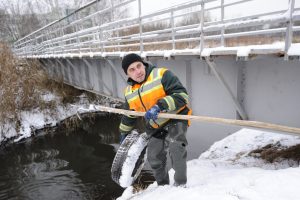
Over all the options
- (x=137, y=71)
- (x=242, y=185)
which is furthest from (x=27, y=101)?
(x=242, y=185)

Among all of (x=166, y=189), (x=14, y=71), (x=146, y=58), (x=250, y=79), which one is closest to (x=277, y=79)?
(x=250, y=79)

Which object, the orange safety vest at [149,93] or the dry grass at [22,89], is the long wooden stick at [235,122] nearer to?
the orange safety vest at [149,93]

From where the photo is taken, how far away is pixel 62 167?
10.7m

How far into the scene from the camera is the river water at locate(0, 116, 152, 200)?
8750mm

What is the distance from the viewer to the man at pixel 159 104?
3.26 metres

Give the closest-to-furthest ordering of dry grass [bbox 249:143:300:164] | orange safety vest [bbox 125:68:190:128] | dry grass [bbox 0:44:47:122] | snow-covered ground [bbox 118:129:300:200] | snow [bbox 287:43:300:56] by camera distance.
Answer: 1. snow-covered ground [bbox 118:129:300:200]
2. orange safety vest [bbox 125:68:190:128]
3. snow [bbox 287:43:300:56]
4. dry grass [bbox 249:143:300:164]
5. dry grass [bbox 0:44:47:122]

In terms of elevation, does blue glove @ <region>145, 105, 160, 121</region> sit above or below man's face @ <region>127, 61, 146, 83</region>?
below

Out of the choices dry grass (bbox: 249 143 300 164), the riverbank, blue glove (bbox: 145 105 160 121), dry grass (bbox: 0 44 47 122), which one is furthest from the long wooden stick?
dry grass (bbox: 0 44 47 122)

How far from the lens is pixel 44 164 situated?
1116cm

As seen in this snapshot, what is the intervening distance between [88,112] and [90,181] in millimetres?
8596

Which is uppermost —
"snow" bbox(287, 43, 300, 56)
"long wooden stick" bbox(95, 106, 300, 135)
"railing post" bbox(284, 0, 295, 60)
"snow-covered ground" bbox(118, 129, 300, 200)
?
"railing post" bbox(284, 0, 295, 60)

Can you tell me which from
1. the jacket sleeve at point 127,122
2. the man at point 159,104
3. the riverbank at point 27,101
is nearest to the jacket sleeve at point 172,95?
Result: the man at point 159,104

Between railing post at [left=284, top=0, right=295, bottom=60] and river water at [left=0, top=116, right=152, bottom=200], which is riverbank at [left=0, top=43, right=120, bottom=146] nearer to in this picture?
river water at [left=0, top=116, right=152, bottom=200]

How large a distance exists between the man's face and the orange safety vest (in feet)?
0.25
